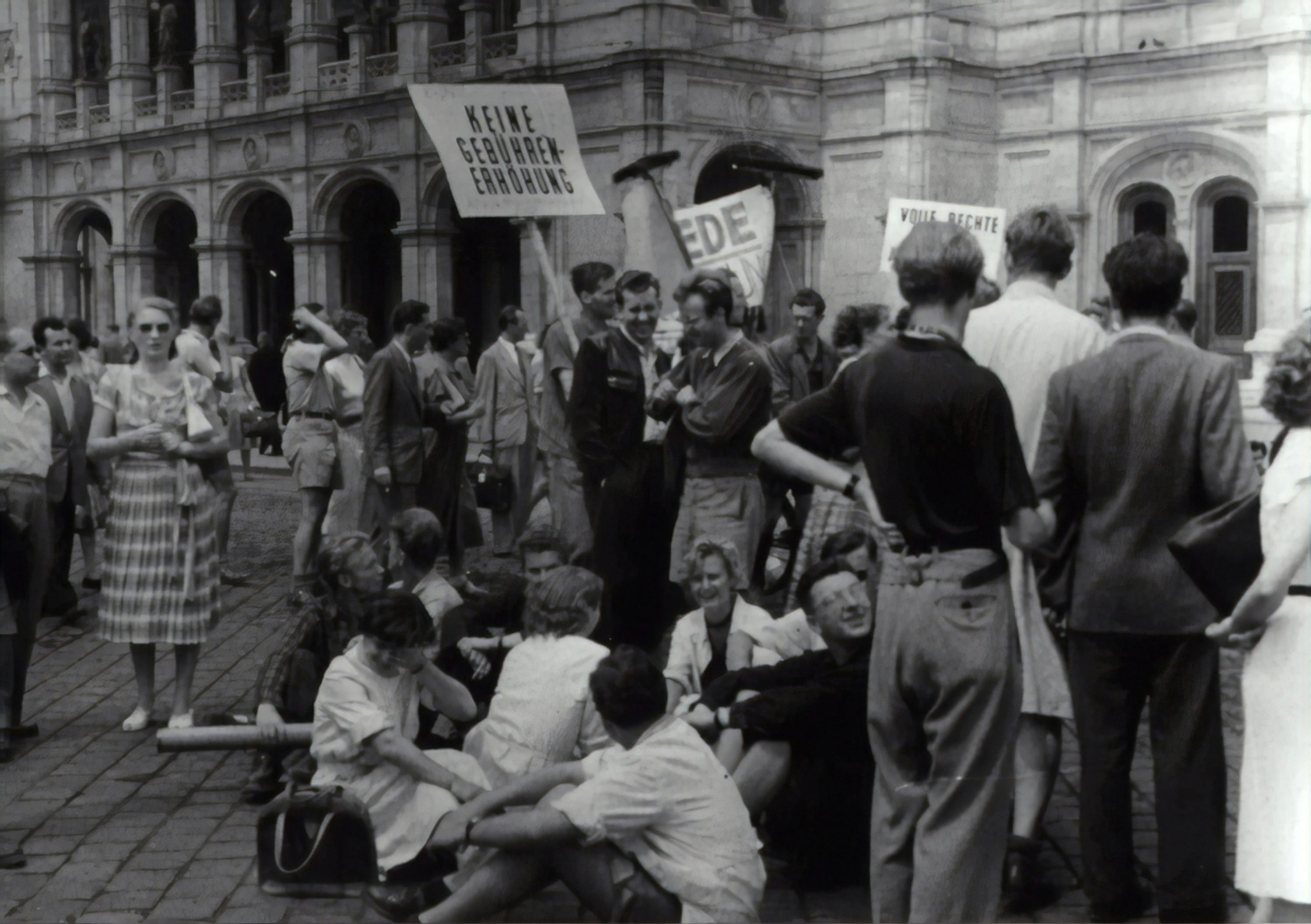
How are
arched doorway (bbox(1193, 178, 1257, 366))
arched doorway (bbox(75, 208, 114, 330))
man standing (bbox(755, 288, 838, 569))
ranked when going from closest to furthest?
man standing (bbox(755, 288, 838, 569)) < arched doorway (bbox(1193, 178, 1257, 366)) < arched doorway (bbox(75, 208, 114, 330))

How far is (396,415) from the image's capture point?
9.42m

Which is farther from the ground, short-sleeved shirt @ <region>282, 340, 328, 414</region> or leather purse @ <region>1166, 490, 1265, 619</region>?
short-sleeved shirt @ <region>282, 340, 328, 414</region>

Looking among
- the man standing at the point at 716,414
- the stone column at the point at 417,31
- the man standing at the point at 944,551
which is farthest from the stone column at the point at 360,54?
the man standing at the point at 944,551

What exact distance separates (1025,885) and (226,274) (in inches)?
1033

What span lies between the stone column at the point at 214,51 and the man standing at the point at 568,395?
20.6 meters

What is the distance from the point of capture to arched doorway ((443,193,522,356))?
87.7 ft

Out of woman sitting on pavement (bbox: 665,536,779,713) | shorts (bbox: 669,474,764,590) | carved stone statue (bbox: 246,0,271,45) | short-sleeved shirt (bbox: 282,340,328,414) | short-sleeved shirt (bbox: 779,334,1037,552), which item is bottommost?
woman sitting on pavement (bbox: 665,536,779,713)

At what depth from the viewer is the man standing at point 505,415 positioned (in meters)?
12.1

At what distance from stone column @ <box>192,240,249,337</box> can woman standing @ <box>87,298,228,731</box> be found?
73.6 ft

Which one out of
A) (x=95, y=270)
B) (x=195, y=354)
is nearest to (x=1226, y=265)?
(x=195, y=354)

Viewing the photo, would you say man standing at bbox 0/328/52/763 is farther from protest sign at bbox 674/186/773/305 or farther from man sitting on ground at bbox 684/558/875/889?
protest sign at bbox 674/186/773/305

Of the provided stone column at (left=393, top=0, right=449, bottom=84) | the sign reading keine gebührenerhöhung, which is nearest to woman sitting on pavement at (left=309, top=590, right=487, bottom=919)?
the sign reading keine gebührenerhöhung

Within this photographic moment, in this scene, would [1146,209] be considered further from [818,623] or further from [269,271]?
[818,623]

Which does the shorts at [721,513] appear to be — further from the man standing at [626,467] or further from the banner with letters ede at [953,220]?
the banner with letters ede at [953,220]
